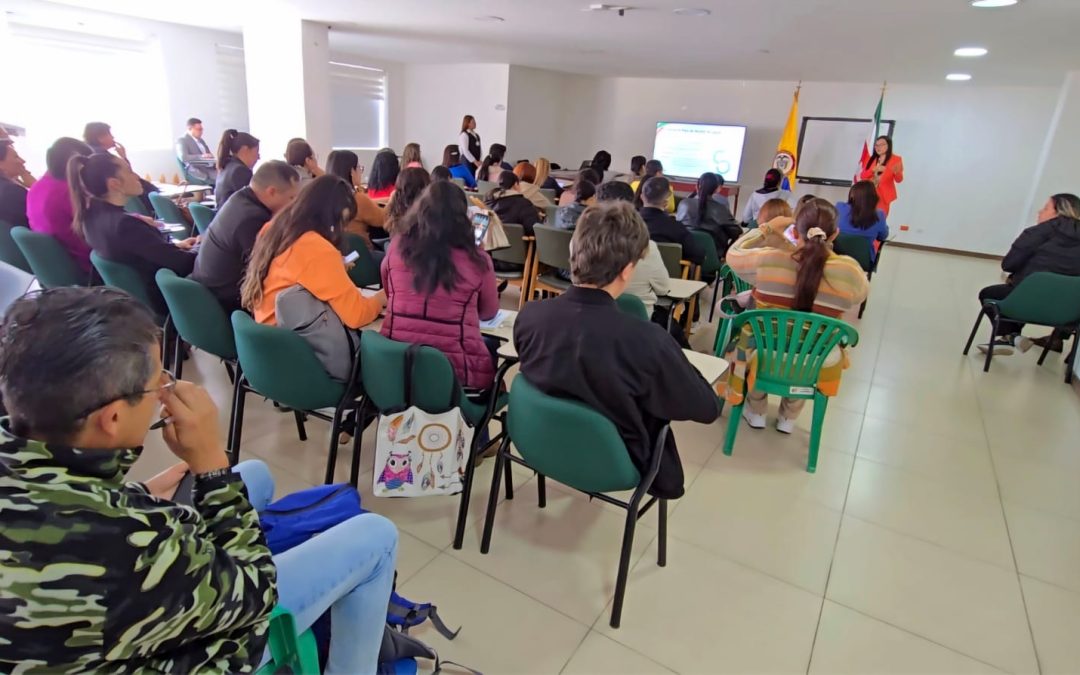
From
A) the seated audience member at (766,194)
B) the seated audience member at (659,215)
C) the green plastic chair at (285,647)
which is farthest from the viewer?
the seated audience member at (766,194)

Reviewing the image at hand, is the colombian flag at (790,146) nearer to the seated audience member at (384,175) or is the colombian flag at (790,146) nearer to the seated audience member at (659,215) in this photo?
the seated audience member at (659,215)

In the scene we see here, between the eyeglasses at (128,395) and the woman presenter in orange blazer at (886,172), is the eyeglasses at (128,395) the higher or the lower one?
the lower one

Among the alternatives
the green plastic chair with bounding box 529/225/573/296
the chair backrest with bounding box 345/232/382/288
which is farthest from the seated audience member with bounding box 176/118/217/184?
the green plastic chair with bounding box 529/225/573/296

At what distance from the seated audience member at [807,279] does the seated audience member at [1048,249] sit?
2234 mm

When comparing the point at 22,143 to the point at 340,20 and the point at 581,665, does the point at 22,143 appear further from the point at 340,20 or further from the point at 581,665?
the point at 581,665

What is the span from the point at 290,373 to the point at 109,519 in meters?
1.36

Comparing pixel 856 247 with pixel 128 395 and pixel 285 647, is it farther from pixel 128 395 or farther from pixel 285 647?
pixel 128 395

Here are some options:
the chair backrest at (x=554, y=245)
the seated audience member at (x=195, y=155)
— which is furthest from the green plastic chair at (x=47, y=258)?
the seated audience member at (x=195, y=155)

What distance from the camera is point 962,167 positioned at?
29.2ft

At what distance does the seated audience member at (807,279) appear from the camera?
2.72m

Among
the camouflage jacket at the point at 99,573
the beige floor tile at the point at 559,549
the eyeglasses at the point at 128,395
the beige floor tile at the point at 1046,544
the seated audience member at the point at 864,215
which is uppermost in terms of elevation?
the seated audience member at the point at 864,215

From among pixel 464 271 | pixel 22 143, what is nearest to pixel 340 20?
pixel 22 143

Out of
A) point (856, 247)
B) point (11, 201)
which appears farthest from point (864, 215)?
point (11, 201)

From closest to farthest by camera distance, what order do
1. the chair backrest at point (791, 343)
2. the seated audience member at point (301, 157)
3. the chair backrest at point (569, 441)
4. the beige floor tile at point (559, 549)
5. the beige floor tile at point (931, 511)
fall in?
the chair backrest at point (569, 441)
the beige floor tile at point (559, 549)
the beige floor tile at point (931, 511)
the chair backrest at point (791, 343)
the seated audience member at point (301, 157)
